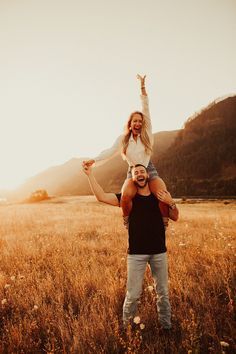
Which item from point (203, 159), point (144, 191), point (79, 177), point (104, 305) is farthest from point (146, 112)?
point (79, 177)

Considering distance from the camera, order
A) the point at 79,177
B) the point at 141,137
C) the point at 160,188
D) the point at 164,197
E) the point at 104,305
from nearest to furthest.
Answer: the point at 164,197
the point at 160,188
the point at 104,305
the point at 141,137
the point at 79,177

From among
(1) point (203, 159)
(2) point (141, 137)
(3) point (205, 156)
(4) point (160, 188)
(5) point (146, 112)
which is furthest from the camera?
(3) point (205, 156)

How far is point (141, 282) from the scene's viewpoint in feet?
10.4

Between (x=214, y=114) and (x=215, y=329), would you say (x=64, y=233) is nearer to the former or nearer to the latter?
(x=215, y=329)

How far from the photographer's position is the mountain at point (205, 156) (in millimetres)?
62881

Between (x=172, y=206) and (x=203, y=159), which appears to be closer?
(x=172, y=206)

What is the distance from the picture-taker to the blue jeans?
123 inches

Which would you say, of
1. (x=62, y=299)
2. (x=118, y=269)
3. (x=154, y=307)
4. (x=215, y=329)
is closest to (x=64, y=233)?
(x=118, y=269)

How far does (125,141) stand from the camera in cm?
457

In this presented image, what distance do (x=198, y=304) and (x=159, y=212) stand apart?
1480 mm

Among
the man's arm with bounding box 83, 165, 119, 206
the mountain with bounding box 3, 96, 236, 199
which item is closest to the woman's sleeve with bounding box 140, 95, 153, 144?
the man's arm with bounding box 83, 165, 119, 206

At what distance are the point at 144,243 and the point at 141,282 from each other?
0.46m

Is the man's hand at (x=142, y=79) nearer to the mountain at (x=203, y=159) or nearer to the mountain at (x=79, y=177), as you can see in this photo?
the mountain at (x=79, y=177)

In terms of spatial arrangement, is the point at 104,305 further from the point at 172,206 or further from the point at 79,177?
the point at 79,177
